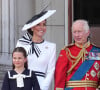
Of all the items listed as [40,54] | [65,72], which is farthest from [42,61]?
[65,72]

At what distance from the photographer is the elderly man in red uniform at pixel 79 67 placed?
194 inches

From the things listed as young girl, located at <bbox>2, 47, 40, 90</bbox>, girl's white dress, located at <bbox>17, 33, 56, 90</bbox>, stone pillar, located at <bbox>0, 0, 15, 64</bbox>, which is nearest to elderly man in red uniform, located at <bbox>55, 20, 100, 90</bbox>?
girl's white dress, located at <bbox>17, 33, 56, 90</bbox>

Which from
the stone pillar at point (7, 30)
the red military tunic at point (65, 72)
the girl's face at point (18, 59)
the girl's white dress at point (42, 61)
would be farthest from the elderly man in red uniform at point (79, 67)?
the stone pillar at point (7, 30)

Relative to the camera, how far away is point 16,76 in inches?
191

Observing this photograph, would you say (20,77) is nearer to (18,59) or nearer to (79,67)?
(18,59)

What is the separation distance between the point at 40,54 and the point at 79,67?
19.4 inches

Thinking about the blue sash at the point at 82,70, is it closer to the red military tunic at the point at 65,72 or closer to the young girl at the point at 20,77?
the red military tunic at the point at 65,72

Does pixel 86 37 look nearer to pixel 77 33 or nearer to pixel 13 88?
pixel 77 33

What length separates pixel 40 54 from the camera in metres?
5.12

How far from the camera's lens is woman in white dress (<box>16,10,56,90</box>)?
5.09m

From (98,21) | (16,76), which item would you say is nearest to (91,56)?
(16,76)

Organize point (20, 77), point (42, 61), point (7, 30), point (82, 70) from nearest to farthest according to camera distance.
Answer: point (20, 77), point (82, 70), point (42, 61), point (7, 30)

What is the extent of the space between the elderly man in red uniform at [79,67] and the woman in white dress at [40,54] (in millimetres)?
154

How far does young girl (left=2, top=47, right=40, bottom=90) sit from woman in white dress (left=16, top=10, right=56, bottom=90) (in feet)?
0.67
